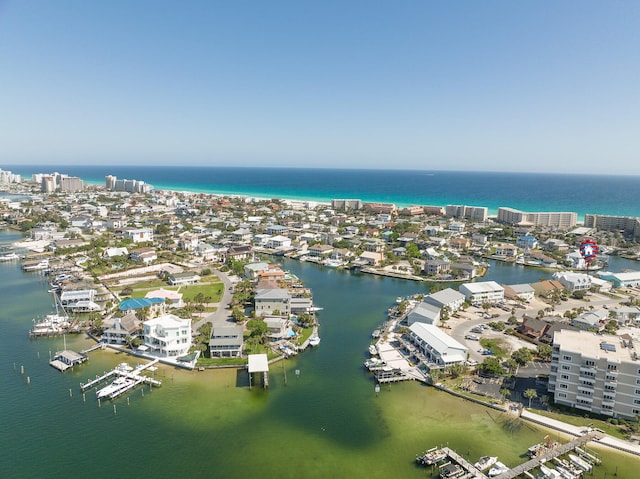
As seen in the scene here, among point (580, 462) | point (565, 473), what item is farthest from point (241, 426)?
point (580, 462)

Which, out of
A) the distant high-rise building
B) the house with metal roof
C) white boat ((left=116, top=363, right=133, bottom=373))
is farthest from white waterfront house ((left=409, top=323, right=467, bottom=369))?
the distant high-rise building

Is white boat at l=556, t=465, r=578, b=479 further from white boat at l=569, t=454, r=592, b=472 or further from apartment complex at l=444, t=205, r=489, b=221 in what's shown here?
apartment complex at l=444, t=205, r=489, b=221

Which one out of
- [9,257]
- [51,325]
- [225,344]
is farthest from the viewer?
[9,257]

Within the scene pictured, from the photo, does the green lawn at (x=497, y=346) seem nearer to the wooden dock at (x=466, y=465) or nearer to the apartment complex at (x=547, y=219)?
the wooden dock at (x=466, y=465)

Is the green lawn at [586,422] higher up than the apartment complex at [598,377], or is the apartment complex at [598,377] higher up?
the apartment complex at [598,377]

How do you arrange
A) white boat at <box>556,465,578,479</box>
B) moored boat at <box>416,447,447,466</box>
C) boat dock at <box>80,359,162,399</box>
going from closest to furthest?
1. white boat at <box>556,465,578,479</box>
2. moored boat at <box>416,447,447,466</box>
3. boat dock at <box>80,359,162,399</box>

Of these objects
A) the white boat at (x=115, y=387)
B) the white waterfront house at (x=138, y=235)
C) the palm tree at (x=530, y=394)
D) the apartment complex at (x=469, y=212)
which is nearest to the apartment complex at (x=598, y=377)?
Answer: the palm tree at (x=530, y=394)

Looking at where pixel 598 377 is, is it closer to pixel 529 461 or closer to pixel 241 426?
pixel 529 461
